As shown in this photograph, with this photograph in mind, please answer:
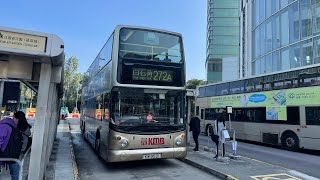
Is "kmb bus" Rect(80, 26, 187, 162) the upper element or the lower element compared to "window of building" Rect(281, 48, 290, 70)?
lower

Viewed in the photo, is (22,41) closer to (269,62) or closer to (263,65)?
(269,62)

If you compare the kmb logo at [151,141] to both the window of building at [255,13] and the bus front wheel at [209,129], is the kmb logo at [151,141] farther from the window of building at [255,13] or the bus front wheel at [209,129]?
the window of building at [255,13]

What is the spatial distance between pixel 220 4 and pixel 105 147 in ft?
186

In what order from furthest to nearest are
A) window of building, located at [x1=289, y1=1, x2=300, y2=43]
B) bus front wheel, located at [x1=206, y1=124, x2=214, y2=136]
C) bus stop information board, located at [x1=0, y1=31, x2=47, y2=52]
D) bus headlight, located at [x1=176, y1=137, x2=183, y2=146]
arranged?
window of building, located at [x1=289, y1=1, x2=300, y2=43] < bus front wheel, located at [x1=206, y1=124, x2=214, y2=136] < bus headlight, located at [x1=176, y1=137, x2=183, y2=146] < bus stop information board, located at [x1=0, y1=31, x2=47, y2=52]

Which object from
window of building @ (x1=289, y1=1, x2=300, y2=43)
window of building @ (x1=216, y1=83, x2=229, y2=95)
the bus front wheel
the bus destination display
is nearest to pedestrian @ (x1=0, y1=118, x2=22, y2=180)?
the bus destination display

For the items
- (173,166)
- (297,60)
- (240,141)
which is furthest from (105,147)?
(297,60)

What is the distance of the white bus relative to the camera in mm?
12871

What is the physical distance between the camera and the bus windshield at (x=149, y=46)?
886 centimetres

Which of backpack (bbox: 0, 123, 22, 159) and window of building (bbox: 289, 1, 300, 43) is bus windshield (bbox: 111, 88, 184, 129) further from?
window of building (bbox: 289, 1, 300, 43)

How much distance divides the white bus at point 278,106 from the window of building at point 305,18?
327 inches

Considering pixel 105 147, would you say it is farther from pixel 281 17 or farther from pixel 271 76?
pixel 281 17

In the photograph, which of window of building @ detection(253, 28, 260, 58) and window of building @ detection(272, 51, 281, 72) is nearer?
window of building @ detection(272, 51, 281, 72)

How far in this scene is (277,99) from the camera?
48.0 feet

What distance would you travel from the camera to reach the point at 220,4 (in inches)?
2381
